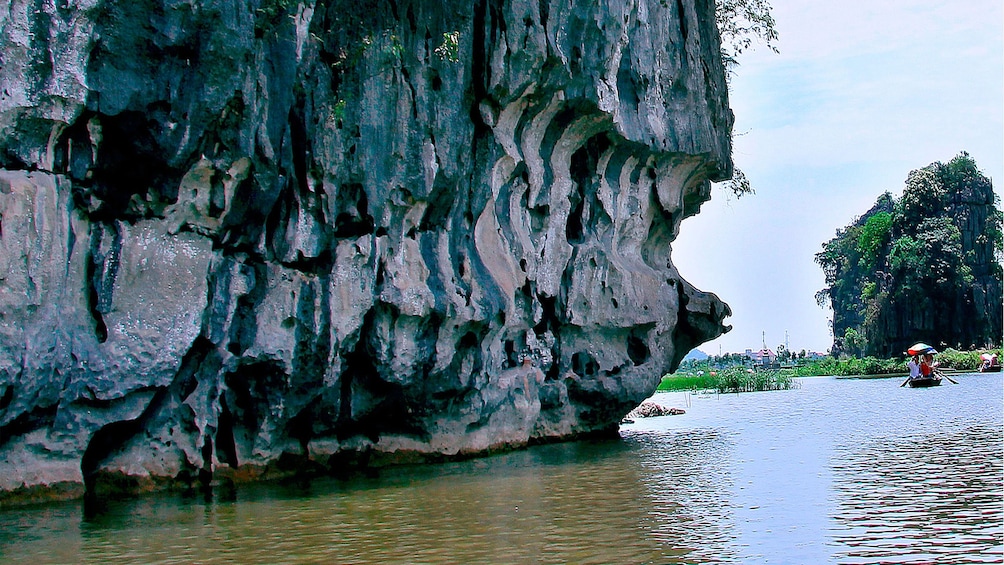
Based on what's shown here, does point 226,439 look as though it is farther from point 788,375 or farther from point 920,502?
point 788,375

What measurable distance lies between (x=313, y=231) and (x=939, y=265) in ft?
169

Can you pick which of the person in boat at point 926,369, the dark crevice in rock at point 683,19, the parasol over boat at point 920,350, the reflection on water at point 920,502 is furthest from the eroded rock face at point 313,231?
the parasol over boat at point 920,350

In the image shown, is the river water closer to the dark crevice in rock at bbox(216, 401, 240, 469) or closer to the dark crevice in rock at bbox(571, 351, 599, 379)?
the dark crevice in rock at bbox(216, 401, 240, 469)

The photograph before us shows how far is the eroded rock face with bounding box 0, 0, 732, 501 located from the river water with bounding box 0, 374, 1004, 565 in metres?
1.23

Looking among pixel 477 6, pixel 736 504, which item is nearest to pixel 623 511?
pixel 736 504

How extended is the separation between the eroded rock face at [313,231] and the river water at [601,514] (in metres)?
1.23

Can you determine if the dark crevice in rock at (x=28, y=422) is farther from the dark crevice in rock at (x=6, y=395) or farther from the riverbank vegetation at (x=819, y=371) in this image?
the riverbank vegetation at (x=819, y=371)

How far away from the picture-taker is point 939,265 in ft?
185

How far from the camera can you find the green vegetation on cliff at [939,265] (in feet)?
184

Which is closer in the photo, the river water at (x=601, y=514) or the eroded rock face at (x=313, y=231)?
the river water at (x=601, y=514)

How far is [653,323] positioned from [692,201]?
15.4ft

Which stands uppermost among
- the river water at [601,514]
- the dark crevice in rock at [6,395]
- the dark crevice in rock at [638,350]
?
the dark crevice in rock at [638,350]

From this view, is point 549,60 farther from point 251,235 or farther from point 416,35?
point 251,235

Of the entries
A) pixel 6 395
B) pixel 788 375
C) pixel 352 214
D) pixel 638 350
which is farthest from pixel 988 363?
pixel 6 395
